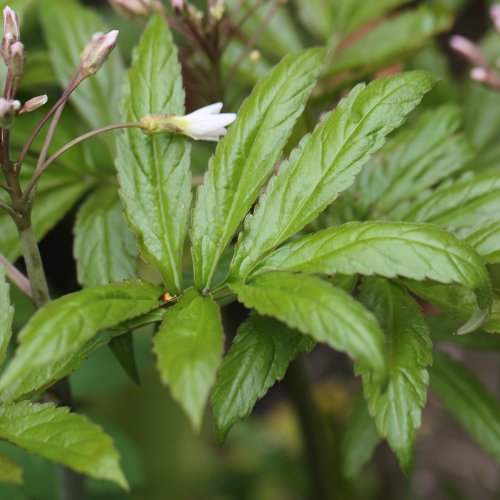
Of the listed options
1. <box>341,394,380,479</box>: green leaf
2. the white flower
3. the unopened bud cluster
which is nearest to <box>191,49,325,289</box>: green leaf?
the white flower

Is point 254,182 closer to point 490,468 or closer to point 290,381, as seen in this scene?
point 290,381

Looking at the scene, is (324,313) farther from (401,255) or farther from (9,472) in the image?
(9,472)

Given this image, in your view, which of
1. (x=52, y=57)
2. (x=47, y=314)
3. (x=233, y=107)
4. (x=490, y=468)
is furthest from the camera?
(x=490, y=468)

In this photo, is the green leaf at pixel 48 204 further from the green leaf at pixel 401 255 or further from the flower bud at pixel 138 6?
the green leaf at pixel 401 255

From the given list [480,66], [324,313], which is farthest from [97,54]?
[480,66]

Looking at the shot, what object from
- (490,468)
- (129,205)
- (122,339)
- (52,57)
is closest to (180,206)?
(129,205)

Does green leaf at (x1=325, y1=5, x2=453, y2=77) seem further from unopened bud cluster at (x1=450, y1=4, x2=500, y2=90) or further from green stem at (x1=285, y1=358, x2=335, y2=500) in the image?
green stem at (x1=285, y1=358, x2=335, y2=500)
